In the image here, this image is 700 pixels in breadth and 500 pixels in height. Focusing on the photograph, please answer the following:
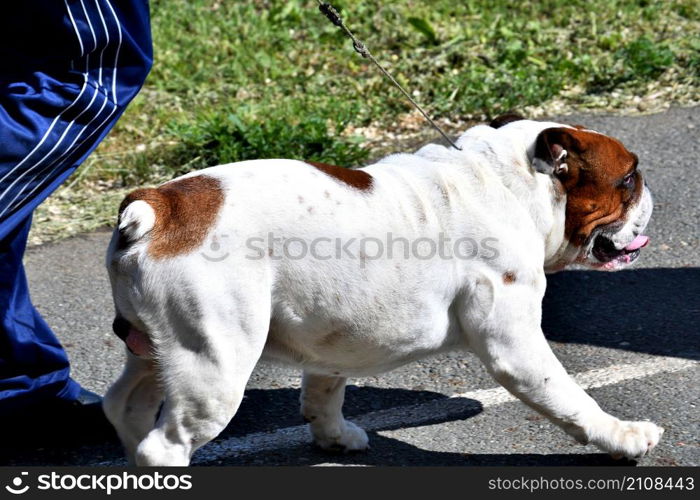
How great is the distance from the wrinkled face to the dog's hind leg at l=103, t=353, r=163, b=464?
1472 mm

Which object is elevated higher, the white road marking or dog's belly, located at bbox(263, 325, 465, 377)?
dog's belly, located at bbox(263, 325, 465, 377)

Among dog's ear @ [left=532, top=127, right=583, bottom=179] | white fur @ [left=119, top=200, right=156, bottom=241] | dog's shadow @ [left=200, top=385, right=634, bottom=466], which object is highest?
dog's ear @ [left=532, top=127, right=583, bottom=179]

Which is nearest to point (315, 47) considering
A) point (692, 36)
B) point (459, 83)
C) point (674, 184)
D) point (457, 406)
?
point (459, 83)

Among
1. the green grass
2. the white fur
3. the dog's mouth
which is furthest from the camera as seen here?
the green grass

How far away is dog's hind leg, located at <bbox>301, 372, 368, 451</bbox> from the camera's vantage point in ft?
12.3

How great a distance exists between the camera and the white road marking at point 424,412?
395cm

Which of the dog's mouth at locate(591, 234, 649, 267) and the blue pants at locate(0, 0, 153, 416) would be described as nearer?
the blue pants at locate(0, 0, 153, 416)

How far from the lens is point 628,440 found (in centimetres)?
350

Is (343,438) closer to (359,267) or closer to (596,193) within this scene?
(359,267)

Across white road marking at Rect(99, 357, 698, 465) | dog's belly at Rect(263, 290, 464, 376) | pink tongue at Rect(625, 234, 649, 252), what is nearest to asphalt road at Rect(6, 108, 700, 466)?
white road marking at Rect(99, 357, 698, 465)

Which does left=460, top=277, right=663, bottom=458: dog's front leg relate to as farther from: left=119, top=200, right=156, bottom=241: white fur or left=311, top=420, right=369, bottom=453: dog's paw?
left=119, top=200, right=156, bottom=241: white fur

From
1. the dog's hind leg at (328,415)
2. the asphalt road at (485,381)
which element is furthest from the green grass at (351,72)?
the dog's hind leg at (328,415)

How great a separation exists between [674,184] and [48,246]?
3.60m

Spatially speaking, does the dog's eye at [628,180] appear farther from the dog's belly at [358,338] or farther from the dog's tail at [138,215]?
the dog's tail at [138,215]
